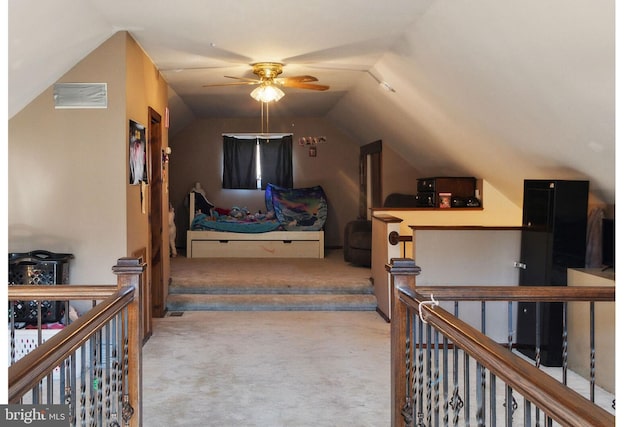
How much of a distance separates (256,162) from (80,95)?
681 centimetres

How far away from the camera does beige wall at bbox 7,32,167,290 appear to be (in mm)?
5109

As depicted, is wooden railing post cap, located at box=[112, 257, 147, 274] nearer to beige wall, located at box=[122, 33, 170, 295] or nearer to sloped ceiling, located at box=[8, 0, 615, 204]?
sloped ceiling, located at box=[8, 0, 615, 204]

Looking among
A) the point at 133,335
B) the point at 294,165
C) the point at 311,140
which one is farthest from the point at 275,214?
the point at 133,335

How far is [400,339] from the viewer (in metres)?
2.92

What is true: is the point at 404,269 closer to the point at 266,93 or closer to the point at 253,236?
the point at 266,93

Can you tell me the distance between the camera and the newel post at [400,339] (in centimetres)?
287

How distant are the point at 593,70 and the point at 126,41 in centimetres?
350

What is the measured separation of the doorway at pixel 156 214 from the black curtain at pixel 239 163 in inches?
192

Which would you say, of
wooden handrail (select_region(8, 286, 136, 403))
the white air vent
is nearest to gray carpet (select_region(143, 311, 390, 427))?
wooden handrail (select_region(8, 286, 136, 403))

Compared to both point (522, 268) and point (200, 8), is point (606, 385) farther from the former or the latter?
point (200, 8)

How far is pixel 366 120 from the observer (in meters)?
9.69

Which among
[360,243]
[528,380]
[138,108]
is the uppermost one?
[138,108]

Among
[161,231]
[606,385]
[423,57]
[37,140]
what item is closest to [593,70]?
[423,57]
